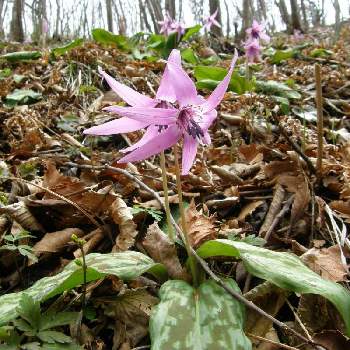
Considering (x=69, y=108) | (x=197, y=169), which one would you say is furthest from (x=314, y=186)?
(x=69, y=108)

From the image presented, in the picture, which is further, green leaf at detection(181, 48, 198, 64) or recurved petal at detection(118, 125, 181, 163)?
green leaf at detection(181, 48, 198, 64)

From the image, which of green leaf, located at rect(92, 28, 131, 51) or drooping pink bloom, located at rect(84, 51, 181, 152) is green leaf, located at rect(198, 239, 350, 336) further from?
green leaf, located at rect(92, 28, 131, 51)

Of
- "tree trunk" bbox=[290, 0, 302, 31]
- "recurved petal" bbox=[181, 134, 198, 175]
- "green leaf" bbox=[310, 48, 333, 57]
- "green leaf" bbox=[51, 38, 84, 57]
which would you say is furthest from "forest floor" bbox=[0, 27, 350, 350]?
"tree trunk" bbox=[290, 0, 302, 31]

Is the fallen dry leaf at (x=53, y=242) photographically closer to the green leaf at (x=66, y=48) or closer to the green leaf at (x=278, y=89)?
the green leaf at (x=278, y=89)

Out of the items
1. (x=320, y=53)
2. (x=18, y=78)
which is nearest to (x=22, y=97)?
(x=18, y=78)

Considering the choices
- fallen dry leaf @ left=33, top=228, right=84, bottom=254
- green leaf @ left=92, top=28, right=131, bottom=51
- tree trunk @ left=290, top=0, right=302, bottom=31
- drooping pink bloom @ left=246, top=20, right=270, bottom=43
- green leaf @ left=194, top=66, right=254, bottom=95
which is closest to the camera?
fallen dry leaf @ left=33, top=228, right=84, bottom=254

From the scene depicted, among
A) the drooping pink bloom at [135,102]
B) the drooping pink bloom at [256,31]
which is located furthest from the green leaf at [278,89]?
the drooping pink bloom at [135,102]
